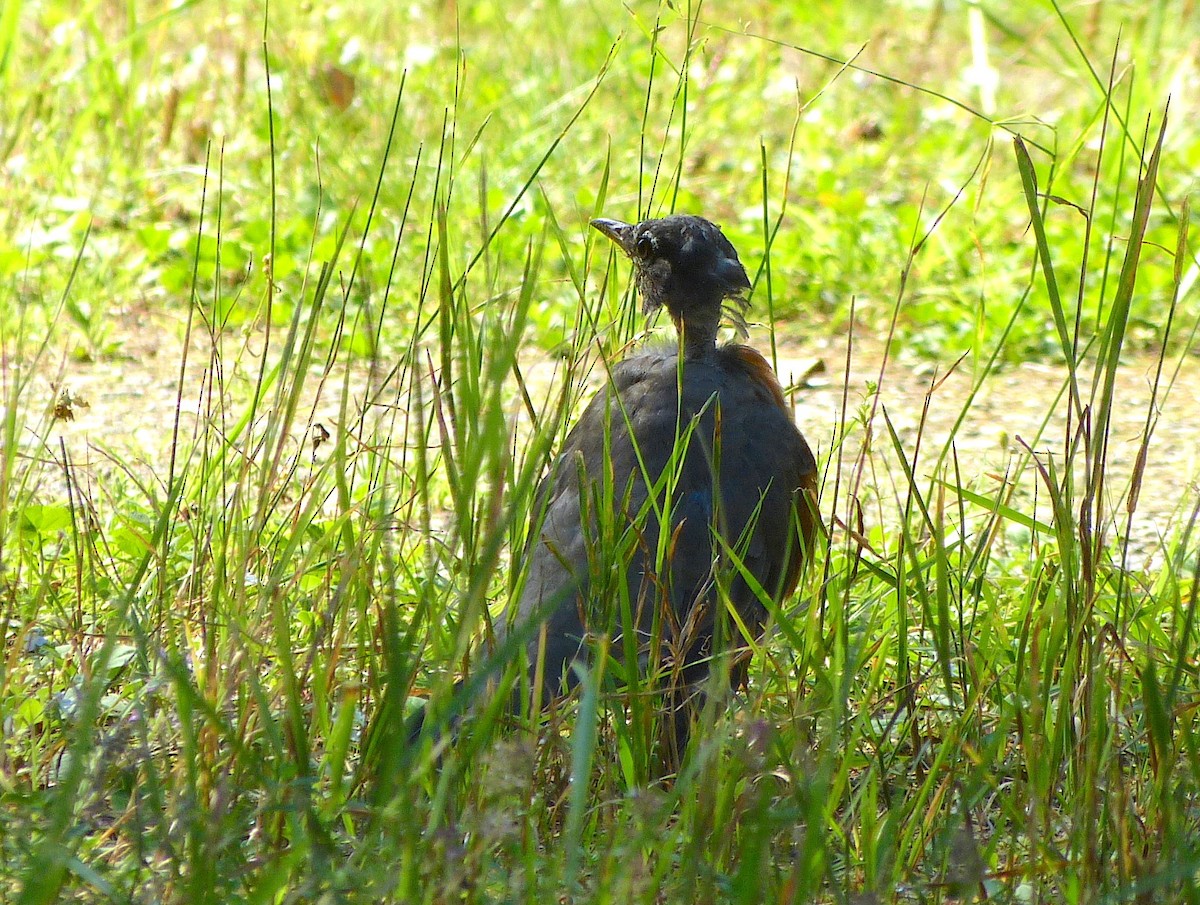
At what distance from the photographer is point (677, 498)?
304cm

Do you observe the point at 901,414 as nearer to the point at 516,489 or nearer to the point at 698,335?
the point at 698,335

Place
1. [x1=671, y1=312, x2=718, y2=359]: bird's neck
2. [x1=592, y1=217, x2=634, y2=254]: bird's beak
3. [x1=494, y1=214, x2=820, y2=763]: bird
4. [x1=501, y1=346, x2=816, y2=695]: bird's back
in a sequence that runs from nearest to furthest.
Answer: [x1=494, y1=214, x2=820, y2=763]: bird, [x1=501, y1=346, x2=816, y2=695]: bird's back, [x1=671, y1=312, x2=718, y2=359]: bird's neck, [x1=592, y1=217, x2=634, y2=254]: bird's beak

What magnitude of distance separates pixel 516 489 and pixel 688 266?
169cm

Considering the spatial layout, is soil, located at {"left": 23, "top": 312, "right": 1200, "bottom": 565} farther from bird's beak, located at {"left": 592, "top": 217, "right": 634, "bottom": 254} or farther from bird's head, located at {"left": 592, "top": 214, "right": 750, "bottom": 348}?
bird's beak, located at {"left": 592, "top": 217, "right": 634, "bottom": 254}

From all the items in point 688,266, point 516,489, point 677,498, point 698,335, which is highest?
point 688,266

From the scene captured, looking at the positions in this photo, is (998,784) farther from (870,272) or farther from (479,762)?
(870,272)

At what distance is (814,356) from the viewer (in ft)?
18.4

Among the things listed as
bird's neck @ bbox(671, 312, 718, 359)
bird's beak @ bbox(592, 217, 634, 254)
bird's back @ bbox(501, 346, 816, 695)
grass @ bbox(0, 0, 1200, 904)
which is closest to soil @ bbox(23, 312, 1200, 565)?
grass @ bbox(0, 0, 1200, 904)

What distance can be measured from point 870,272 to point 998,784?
3512mm

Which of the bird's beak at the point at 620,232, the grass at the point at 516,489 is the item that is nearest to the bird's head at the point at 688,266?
the bird's beak at the point at 620,232

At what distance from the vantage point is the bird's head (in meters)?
3.62

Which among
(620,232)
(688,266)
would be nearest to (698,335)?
(688,266)

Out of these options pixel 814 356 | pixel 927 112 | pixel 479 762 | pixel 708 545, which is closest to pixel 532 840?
pixel 479 762

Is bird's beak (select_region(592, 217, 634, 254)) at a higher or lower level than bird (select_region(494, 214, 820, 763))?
higher
